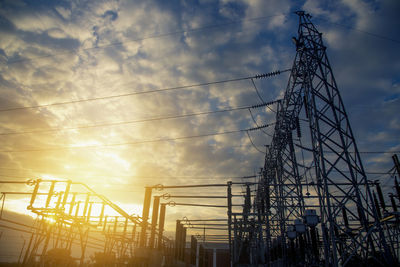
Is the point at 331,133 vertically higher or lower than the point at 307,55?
lower

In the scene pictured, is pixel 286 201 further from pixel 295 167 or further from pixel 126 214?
pixel 126 214

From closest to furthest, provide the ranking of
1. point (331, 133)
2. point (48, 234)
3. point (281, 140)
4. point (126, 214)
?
point (331, 133), point (48, 234), point (126, 214), point (281, 140)

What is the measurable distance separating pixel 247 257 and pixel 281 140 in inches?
935

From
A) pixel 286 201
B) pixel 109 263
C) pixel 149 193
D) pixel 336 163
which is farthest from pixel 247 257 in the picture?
pixel 336 163

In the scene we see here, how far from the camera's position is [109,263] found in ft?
50.9

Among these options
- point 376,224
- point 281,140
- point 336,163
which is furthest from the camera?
point 281,140

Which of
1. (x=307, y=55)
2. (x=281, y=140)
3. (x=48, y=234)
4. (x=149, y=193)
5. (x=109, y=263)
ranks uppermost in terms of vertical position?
(x=307, y=55)

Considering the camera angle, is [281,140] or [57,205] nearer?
[57,205]

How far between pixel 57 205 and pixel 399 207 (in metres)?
22.3

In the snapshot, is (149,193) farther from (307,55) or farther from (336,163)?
(307,55)

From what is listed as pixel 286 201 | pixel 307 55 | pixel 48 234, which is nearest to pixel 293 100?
pixel 307 55

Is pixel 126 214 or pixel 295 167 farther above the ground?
pixel 295 167

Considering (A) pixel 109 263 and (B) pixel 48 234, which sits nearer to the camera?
(B) pixel 48 234

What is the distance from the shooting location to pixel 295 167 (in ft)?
50.0
